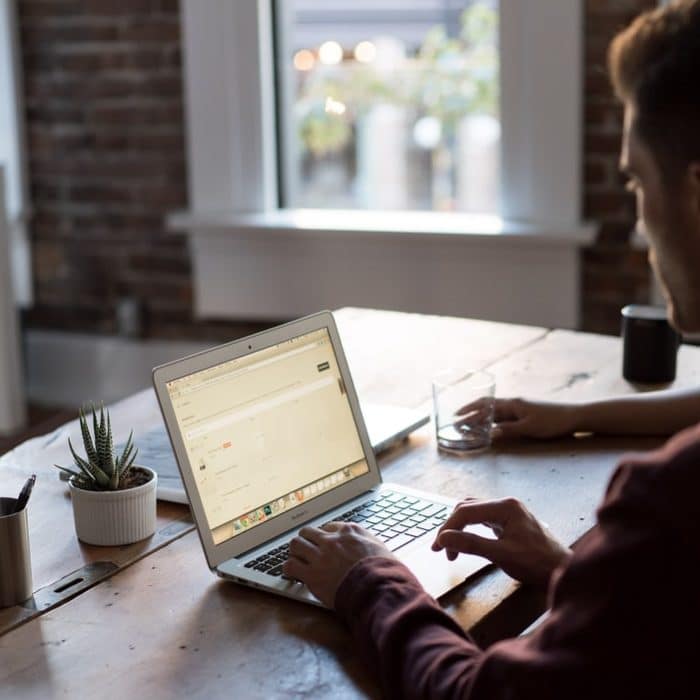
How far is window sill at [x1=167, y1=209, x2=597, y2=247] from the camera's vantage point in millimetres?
3471

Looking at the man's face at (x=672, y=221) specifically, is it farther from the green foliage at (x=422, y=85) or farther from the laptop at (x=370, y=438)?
the green foliage at (x=422, y=85)

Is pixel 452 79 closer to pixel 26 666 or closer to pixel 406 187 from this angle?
pixel 406 187

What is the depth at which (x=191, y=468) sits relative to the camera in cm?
142

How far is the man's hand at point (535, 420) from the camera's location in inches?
74.7

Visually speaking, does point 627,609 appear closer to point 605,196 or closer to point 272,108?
point 605,196

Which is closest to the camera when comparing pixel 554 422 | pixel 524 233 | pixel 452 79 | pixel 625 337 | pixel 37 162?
pixel 554 422

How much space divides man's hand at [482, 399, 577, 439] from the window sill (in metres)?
1.61

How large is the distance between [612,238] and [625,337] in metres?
1.40

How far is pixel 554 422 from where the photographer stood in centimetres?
190

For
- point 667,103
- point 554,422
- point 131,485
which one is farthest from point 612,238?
point 667,103

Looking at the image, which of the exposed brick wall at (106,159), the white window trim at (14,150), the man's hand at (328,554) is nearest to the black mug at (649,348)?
the man's hand at (328,554)

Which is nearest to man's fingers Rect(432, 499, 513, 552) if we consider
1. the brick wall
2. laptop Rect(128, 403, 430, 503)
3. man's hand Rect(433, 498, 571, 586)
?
man's hand Rect(433, 498, 571, 586)

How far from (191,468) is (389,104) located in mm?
2618

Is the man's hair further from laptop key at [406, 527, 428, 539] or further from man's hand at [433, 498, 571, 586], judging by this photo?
laptop key at [406, 527, 428, 539]
